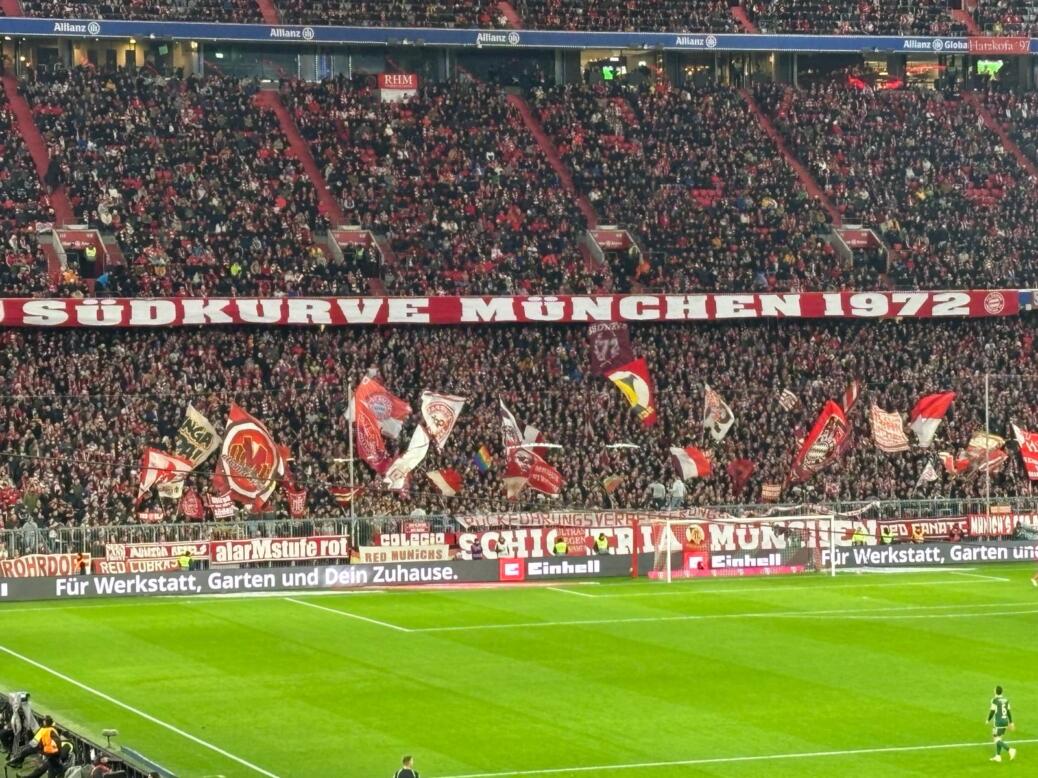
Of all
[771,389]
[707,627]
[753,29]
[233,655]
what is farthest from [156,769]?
[753,29]

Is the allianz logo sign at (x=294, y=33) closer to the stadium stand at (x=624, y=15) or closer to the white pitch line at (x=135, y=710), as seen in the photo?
the stadium stand at (x=624, y=15)

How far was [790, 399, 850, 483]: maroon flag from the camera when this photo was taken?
197 feet

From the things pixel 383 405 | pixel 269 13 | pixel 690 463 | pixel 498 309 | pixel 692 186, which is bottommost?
pixel 690 463

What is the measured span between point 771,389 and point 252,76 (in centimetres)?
2367

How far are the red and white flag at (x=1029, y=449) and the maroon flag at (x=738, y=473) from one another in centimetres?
796

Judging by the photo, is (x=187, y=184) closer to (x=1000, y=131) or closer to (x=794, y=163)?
(x=794, y=163)

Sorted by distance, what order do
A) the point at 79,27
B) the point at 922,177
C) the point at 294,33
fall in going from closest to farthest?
1. the point at 79,27
2. the point at 294,33
3. the point at 922,177

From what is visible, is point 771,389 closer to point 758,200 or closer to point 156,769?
point 758,200

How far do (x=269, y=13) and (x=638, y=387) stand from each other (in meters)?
22.0

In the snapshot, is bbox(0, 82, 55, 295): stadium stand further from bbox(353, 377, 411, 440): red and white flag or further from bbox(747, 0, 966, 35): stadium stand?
bbox(747, 0, 966, 35): stadium stand

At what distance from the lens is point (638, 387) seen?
62.3 m

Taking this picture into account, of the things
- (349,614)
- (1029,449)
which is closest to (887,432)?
(1029,449)

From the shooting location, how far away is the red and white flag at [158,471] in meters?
54.1

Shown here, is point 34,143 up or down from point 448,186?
up
